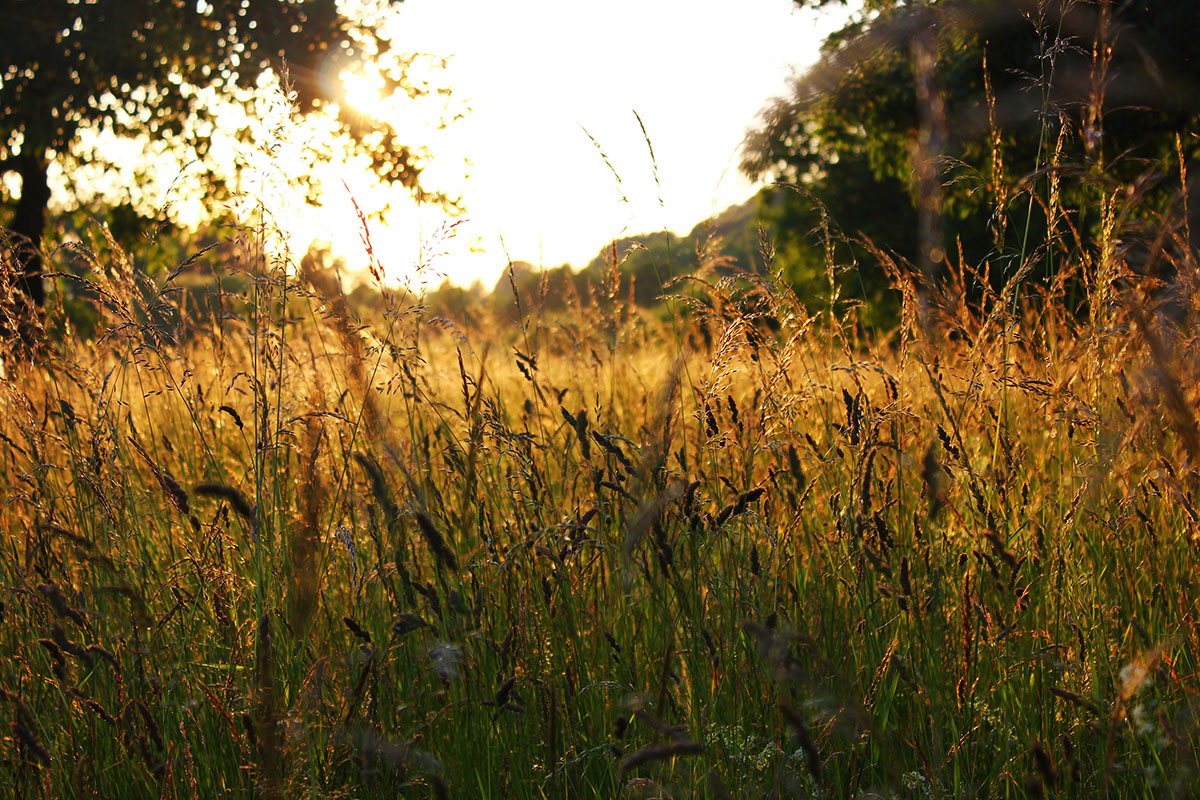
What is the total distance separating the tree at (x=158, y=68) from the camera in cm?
1038

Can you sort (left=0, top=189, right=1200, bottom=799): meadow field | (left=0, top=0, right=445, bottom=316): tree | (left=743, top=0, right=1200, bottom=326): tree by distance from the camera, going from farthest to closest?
(left=0, top=0, right=445, bottom=316): tree
(left=743, top=0, right=1200, bottom=326): tree
(left=0, top=189, right=1200, bottom=799): meadow field

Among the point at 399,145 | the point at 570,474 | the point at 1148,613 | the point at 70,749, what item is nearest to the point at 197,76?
the point at 399,145

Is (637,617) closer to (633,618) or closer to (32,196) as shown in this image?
(633,618)

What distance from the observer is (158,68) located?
35.1 ft

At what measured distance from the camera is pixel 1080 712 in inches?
58.1

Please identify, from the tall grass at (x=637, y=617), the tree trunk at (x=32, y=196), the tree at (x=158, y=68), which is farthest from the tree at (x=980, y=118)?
the tree trunk at (x=32, y=196)

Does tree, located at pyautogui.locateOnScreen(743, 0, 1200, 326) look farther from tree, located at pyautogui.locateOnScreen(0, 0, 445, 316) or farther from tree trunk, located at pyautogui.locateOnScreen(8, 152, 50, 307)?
tree trunk, located at pyautogui.locateOnScreen(8, 152, 50, 307)

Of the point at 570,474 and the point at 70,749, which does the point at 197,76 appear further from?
the point at 70,749

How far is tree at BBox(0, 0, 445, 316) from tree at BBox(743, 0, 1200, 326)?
6427 mm

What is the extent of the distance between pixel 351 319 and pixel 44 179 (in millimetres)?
13446

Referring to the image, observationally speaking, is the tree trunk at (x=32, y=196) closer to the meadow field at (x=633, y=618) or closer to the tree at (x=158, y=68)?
the tree at (x=158, y=68)

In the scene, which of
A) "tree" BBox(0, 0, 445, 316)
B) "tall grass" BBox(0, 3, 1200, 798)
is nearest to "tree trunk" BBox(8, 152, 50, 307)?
"tree" BBox(0, 0, 445, 316)

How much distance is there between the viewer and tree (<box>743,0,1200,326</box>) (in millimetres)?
1424

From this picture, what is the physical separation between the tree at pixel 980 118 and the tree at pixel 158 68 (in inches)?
253
